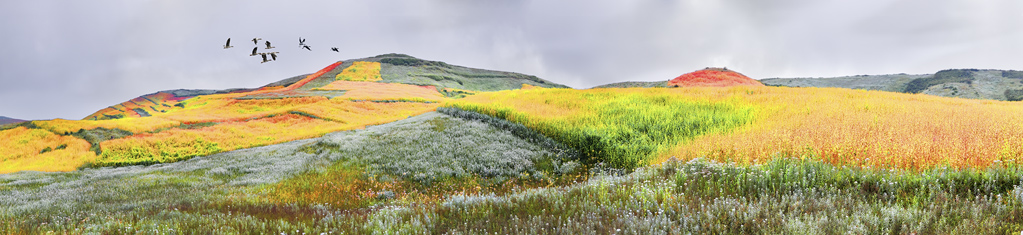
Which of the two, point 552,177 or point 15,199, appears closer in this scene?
point 15,199

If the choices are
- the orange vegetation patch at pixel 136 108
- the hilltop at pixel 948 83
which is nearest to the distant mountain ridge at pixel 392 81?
the orange vegetation patch at pixel 136 108

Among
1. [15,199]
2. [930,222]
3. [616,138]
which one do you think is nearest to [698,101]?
[616,138]

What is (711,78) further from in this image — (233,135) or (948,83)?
(233,135)

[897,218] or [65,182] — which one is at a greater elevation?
[897,218]

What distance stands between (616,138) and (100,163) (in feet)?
65.3

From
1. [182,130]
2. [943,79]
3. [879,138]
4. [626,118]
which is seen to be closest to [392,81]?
[182,130]

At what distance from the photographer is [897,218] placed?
3.69 m

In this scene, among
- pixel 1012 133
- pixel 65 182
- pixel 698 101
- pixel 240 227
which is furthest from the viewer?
pixel 698 101

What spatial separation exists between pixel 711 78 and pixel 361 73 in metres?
47.2

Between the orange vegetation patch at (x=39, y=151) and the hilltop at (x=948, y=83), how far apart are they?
45970mm

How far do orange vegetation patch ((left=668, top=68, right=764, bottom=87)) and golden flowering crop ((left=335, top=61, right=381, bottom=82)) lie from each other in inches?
1584

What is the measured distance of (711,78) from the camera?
Answer: 1521 inches

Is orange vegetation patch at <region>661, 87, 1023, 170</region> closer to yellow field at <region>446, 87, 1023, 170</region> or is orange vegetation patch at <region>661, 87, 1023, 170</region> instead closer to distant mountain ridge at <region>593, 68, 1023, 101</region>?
yellow field at <region>446, 87, 1023, 170</region>

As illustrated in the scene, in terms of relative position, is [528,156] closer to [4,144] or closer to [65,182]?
[65,182]
